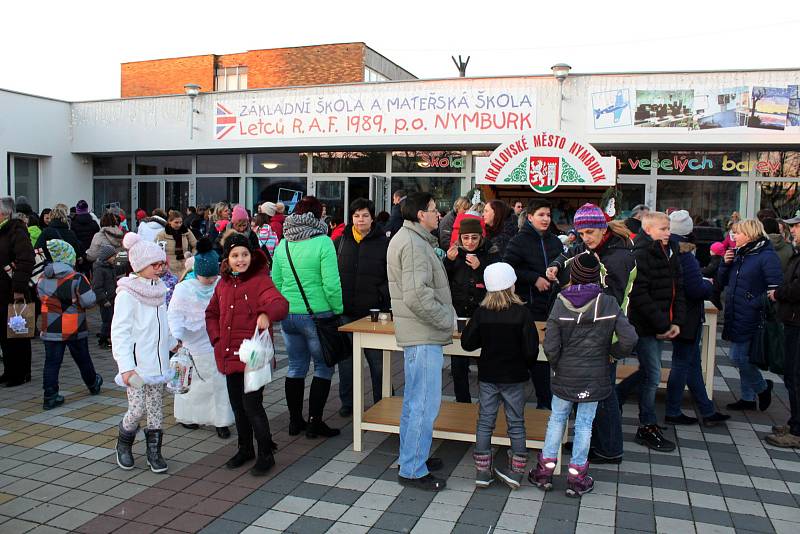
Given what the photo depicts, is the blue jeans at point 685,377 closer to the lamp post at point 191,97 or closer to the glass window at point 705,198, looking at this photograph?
the glass window at point 705,198

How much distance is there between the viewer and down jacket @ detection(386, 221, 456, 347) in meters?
4.29

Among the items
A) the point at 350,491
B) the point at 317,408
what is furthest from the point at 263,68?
the point at 350,491

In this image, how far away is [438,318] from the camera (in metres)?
4.30

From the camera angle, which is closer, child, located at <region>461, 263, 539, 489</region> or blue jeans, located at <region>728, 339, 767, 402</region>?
child, located at <region>461, 263, 539, 489</region>

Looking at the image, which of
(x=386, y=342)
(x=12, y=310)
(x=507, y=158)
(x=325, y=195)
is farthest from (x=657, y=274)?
(x=325, y=195)

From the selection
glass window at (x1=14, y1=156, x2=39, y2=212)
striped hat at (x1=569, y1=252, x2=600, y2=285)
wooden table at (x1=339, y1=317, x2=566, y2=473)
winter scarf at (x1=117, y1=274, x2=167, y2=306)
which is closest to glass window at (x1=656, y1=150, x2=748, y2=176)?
wooden table at (x1=339, y1=317, x2=566, y2=473)

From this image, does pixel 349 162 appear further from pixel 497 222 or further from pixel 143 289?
pixel 143 289

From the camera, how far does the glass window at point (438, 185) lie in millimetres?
16047

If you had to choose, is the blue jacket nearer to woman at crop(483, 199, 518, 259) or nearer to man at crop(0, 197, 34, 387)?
woman at crop(483, 199, 518, 259)

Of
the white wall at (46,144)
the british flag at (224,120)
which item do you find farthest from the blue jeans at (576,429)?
the white wall at (46,144)

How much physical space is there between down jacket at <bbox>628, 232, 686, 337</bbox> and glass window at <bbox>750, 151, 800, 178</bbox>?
1037cm

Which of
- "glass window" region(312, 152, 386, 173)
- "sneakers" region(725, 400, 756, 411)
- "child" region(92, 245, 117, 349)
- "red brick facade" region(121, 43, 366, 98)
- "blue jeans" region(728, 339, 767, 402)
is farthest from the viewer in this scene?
"red brick facade" region(121, 43, 366, 98)

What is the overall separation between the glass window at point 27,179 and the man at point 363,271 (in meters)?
16.0

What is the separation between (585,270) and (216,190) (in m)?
15.8
